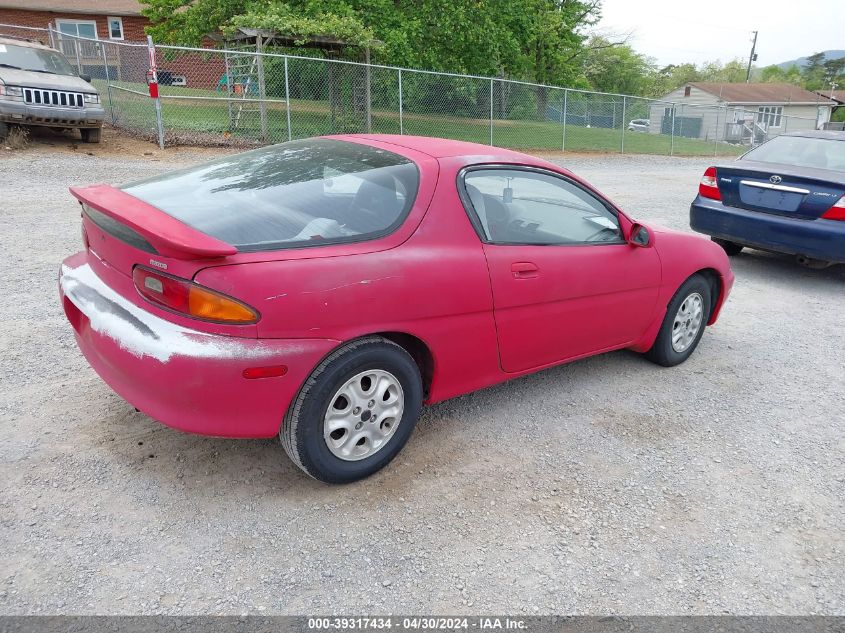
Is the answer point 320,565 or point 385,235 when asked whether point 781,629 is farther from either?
point 385,235

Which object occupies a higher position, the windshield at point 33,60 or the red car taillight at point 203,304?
the windshield at point 33,60

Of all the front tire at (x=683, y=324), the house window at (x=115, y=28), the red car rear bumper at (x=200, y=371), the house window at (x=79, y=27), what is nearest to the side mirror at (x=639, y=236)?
the front tire at (x=683, y=324)

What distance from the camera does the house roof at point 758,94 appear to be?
6112 centimetres

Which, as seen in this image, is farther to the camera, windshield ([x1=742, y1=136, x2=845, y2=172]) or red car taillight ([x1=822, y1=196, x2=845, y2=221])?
windshield ([x1=742, y1=136, x2=845, y2=172])

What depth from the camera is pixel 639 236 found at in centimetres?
395

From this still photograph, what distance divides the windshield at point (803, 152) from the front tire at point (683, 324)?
335 centimetres

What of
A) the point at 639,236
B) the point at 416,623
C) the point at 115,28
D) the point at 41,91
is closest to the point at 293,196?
the point at 416,623

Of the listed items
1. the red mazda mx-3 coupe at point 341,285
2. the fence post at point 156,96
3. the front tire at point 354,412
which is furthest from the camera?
the fence post at point 156,96

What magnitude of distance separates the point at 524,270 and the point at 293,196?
3.93 feet

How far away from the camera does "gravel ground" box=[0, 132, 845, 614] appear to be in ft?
7.89

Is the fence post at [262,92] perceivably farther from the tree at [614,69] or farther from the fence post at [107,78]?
the tree at [614,69]

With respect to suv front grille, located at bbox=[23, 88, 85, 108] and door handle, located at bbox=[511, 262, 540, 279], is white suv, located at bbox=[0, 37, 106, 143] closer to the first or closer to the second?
suv front grille, located at bbox=[23, 88, 85, 108]

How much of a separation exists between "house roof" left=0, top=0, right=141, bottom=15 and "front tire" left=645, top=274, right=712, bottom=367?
35052 mm

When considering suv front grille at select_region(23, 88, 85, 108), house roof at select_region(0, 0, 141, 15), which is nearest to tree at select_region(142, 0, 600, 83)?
suv front grille at select_region(23, 88, 85, 108)
